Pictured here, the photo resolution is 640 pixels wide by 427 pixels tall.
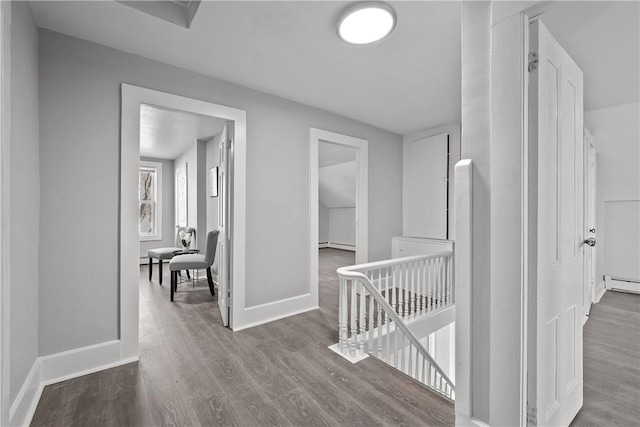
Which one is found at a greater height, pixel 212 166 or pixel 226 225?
pixel 212 166

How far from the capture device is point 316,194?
322cm

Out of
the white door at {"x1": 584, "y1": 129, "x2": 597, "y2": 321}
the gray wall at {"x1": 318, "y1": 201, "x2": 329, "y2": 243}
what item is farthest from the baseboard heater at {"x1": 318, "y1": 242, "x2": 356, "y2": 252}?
the white door at {"x1": 584, "y1": 129, "x2": 597, "y2": 321}

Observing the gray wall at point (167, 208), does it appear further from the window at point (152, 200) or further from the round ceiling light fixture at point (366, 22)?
the round ceiling light fixture at point (366, 22)

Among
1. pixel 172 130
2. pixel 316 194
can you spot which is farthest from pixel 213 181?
pixel 316 194

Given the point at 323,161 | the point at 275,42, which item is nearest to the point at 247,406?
the point at 275,42

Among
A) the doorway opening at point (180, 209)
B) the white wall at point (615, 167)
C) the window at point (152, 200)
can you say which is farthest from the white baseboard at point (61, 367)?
the window at point (152, 200)

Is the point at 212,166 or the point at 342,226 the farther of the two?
the point at 342,226

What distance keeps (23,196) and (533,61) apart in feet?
8.58

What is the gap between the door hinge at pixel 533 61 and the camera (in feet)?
3.69

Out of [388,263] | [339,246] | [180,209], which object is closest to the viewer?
[388,263]

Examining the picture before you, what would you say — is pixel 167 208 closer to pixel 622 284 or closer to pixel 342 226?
pixel 342 226

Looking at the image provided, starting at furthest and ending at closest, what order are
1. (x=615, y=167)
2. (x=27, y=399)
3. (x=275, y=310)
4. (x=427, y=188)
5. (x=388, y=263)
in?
(x=427, y=188) → (x=275, y=310) → (x=388, y=263) → (x=615, y=167) → (x=27, y=399)

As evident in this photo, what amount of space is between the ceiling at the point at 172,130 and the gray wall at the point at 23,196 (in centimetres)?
153

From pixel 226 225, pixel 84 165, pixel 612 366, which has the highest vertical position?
pixel 84 165
